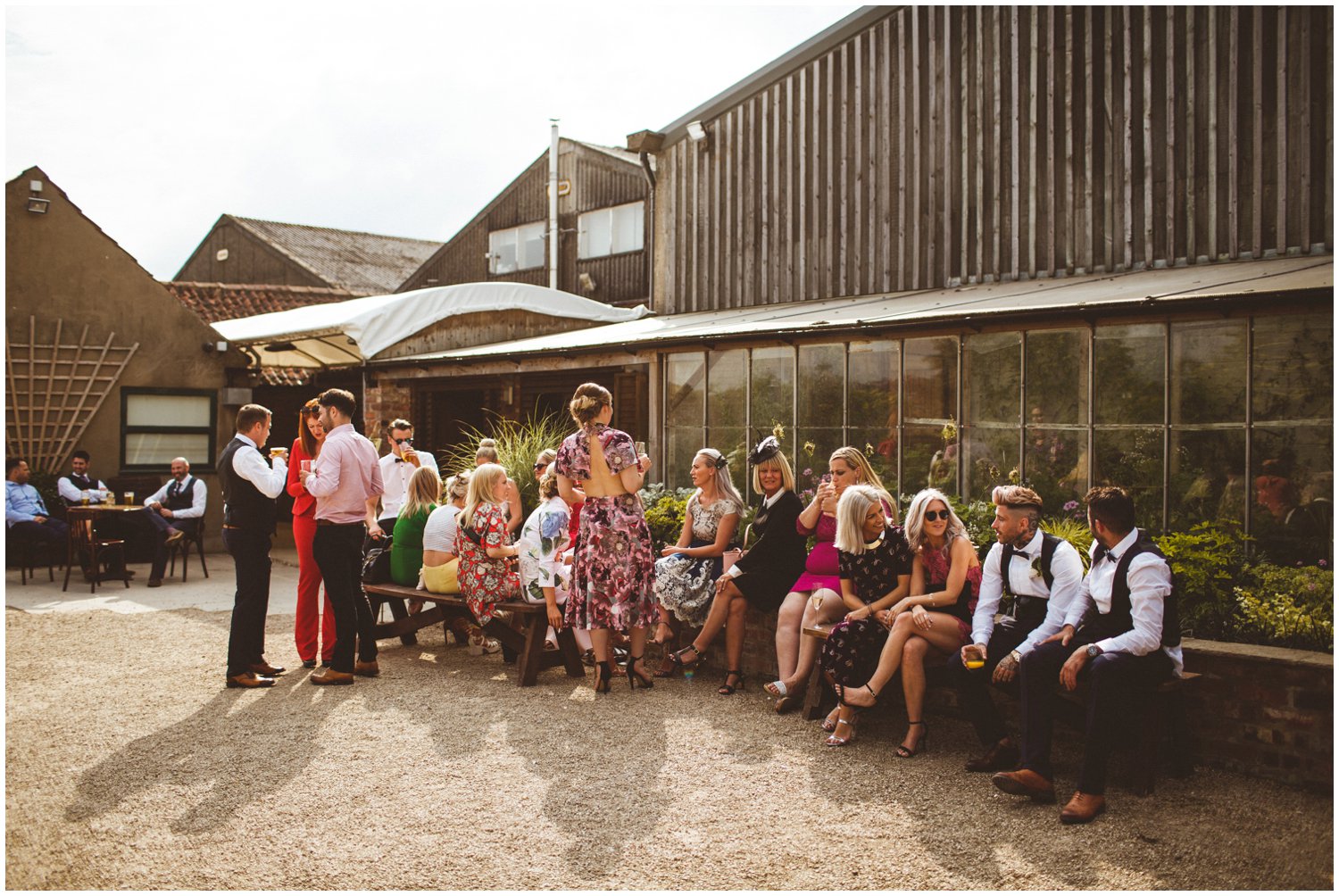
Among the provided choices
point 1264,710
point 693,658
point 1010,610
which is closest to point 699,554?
point 693,658

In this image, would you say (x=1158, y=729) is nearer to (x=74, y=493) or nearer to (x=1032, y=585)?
(x=1032, y=585)

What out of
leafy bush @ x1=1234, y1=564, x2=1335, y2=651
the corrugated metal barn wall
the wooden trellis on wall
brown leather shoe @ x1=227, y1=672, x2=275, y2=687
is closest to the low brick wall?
leafy bush @ x1=1234, y1=564, x2=1335, y2=651

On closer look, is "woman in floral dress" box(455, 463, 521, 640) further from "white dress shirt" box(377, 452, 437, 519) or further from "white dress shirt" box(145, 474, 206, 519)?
"white dress shirt" box(145, 474, 206, 519)

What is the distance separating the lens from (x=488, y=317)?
15.4 meters

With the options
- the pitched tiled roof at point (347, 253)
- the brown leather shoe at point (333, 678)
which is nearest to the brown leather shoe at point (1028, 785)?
the brown leather shoe at point (333, 678)

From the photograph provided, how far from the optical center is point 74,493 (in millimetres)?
11883

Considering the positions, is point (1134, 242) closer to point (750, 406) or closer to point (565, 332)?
point (750, 406)

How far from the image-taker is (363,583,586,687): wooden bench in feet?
21.4

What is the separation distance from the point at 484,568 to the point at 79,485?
8.11m

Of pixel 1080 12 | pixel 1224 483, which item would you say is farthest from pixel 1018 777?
pixel 1080 12

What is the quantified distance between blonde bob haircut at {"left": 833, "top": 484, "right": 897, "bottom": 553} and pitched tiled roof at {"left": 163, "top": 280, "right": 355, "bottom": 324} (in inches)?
627

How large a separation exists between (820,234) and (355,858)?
33.1 ft

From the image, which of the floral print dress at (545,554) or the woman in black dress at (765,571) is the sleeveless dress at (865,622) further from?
the floral print dress at (545,554)

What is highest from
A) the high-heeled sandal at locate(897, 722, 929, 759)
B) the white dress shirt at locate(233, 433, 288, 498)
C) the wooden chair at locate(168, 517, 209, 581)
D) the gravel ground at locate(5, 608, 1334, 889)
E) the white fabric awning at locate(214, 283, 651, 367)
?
the white fabric awning at locate(214, 283, 651, 367)
